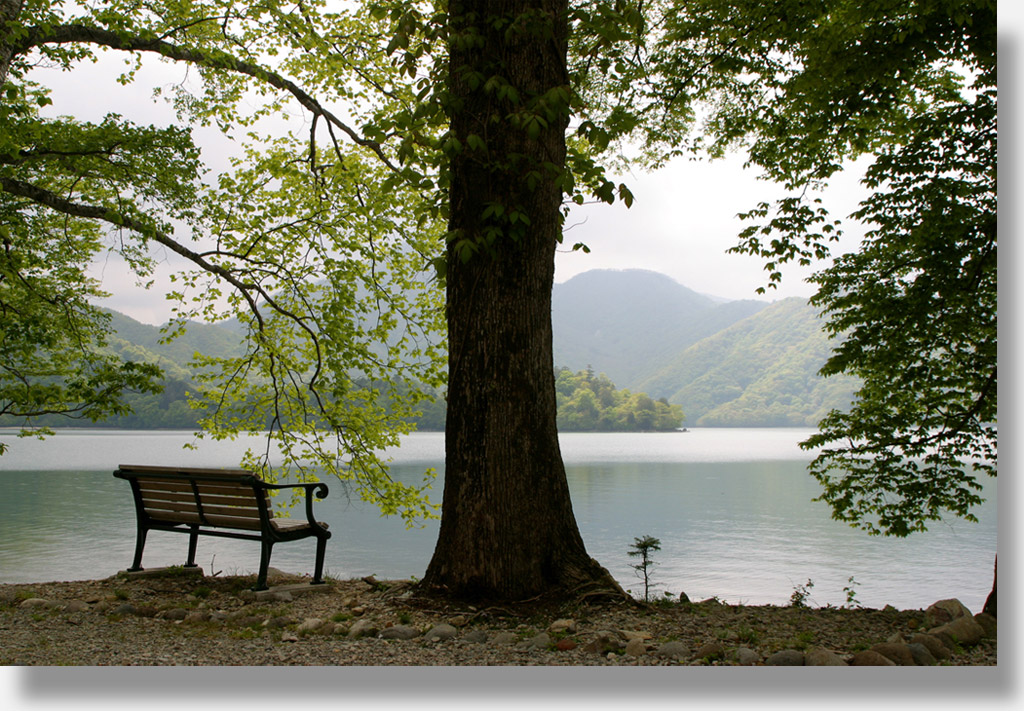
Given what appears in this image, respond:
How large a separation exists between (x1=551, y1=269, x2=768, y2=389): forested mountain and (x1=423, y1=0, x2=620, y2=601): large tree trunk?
9301 centimetres

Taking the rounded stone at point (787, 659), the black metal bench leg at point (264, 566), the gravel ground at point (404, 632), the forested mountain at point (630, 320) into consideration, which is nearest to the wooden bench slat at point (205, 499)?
the black metal bench leg at point (264, 566)

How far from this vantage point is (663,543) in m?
17.3

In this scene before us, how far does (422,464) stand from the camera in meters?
32.0

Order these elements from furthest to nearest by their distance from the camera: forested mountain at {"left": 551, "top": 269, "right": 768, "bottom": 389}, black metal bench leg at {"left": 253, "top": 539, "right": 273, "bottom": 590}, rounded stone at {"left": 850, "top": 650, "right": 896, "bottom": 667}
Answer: forested mountain at {"left": 551, "top": 269, "right": 768, "bottom": 389}, black metal bench leg at {"left": 253, "top": 539, "right": 273, "bottom": 590}, rounded stone at {"left": 850, "top": 650, "right": 896, "bottom": 667}

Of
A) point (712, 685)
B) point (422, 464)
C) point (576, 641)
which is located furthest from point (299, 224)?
point (422, 464)

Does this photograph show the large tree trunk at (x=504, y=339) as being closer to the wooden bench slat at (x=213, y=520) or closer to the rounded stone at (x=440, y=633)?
the rounded stone at (x=440, y=633)

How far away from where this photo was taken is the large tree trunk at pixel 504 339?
4230 millimetres

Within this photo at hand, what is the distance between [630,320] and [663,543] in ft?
363

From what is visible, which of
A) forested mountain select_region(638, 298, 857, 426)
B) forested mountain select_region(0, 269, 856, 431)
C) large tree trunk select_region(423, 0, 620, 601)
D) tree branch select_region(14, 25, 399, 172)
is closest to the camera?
large tree trunk select_region(423, 0, 620, 601)

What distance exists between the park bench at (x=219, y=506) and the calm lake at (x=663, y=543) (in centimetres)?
89

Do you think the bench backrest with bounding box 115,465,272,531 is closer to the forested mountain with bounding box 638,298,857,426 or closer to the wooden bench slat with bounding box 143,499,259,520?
the wooden bench slat with bounding box 143,499,259,520

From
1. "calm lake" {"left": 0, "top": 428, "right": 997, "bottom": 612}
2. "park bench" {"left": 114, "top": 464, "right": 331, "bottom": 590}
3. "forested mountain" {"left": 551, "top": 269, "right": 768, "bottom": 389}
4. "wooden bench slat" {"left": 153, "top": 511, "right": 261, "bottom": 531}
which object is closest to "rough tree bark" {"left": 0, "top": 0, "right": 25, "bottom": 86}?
"calm lake" {"left": 0, "top": 428, "right": 997, "bottom": 612}

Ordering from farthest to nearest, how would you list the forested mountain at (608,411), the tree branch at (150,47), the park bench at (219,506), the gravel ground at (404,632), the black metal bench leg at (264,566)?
the forested mountain at (608,411)
the tree branch at (150,47)
the park bench at (219,506)
the black metal bench leg at (264,566)
the gravel ground at (404,632)

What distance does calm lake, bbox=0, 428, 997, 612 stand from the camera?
12.5 metres
